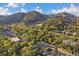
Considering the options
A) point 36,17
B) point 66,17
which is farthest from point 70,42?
point 36,17

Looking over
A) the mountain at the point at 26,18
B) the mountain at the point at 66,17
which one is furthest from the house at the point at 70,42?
the mountain at the point at 26,18

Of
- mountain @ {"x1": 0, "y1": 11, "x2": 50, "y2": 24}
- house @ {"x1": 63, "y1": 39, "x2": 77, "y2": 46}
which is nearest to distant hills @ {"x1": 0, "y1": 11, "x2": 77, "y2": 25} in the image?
mountain @ {"x1": 0, "y1": 11, "x2": 50, "y2": 24}

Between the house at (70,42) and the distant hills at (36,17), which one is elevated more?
the distant hills at (36,17)

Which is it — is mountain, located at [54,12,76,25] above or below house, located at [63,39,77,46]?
above

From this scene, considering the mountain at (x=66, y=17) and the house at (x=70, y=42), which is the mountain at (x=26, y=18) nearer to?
the mountain at (x=66, y=17)

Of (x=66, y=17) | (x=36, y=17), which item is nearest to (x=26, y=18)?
(x=36, y=17)

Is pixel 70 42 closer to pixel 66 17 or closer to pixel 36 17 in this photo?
pixel 66 17

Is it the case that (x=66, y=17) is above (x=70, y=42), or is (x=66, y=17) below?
above

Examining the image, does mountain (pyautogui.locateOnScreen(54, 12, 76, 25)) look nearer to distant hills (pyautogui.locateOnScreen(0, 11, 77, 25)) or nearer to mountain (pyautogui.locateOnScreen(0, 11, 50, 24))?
distant hills (pyautogui.locateOnScreen(0, 11, 77, 25))

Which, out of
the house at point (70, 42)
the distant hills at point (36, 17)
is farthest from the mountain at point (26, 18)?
the house at point (70, 42)

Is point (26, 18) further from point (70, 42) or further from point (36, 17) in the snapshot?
point (70, 42)

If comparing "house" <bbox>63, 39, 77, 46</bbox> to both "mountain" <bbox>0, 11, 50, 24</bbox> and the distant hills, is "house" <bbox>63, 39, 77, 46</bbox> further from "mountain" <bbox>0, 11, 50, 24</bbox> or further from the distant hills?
"mountain" <bbox>0, 11, 50, 24</bbox>
